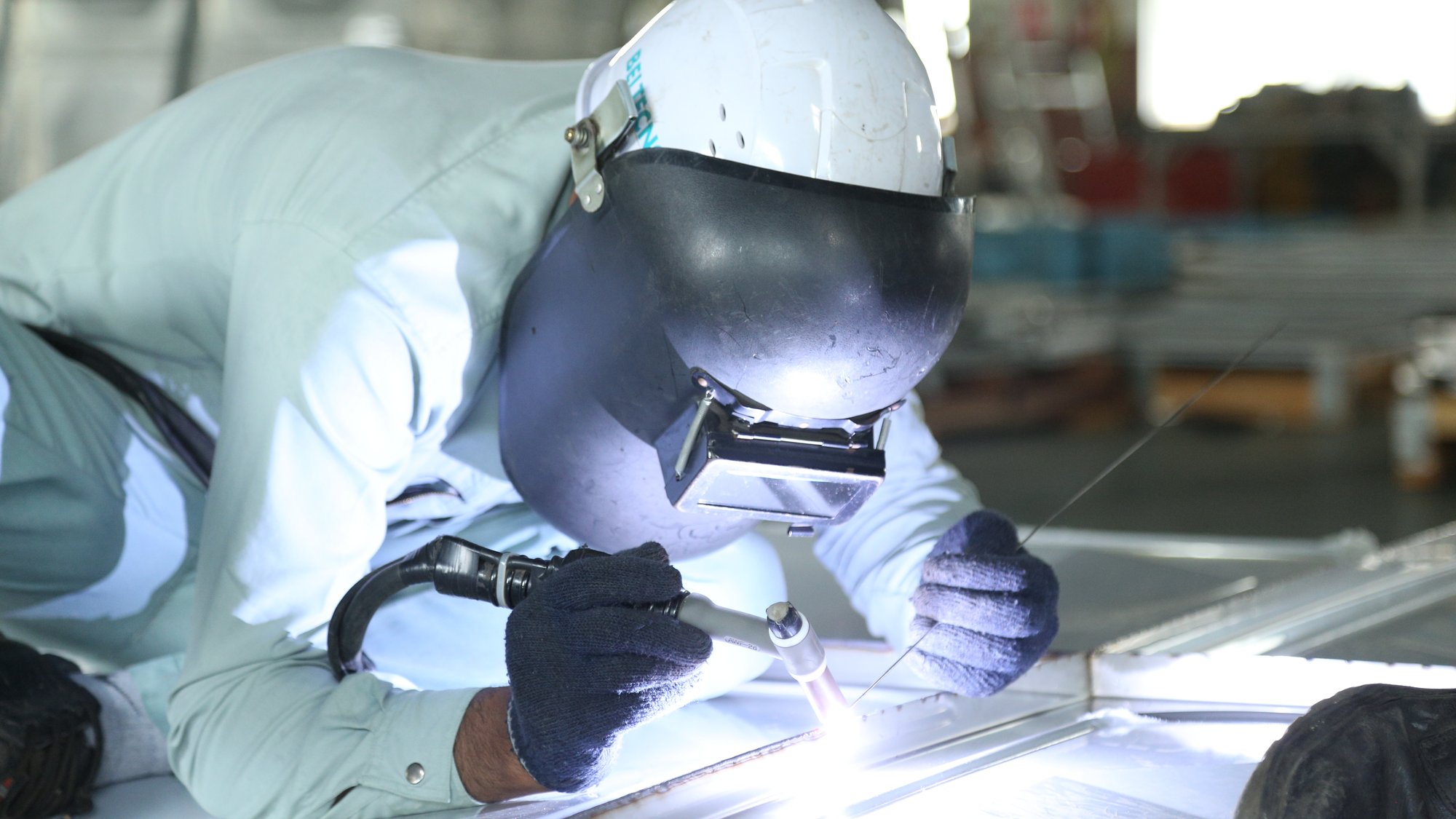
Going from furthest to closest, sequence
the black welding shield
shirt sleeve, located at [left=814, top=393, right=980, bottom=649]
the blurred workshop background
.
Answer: the blurred workshop background, shirt sleeve, located at [left=814, top=393, right=980, bottom=649], the black welding shield

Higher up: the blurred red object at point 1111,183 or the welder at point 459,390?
the blurred red object at point 1111,183

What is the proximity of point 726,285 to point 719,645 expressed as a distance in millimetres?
403

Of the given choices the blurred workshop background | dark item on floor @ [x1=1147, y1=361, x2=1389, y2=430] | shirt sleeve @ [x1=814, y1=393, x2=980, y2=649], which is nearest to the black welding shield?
shirt sleeve @ [x1=814, y1=393, x2=980, y2=649]

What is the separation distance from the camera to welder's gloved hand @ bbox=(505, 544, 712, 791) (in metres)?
0.91

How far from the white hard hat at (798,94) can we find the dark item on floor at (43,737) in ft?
2.21

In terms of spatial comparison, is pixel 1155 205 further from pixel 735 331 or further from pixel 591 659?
pixel 591 659

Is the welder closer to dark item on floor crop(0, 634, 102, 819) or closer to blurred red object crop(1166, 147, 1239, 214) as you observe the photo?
dark item on floor crop(0, 634, 102, 819)

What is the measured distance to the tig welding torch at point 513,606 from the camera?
0.93 metres

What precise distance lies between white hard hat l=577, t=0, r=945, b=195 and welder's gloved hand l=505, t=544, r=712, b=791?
33 centimetres

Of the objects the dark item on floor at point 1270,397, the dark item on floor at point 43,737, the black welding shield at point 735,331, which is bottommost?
the dark item on floor at point 43,737

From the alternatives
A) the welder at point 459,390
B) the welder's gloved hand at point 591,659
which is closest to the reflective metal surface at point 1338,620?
the welder at point 459,390

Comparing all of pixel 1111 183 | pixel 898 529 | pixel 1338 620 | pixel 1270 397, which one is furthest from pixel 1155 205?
pixel 898 529

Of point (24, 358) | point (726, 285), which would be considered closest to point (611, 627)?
point (726, 285)

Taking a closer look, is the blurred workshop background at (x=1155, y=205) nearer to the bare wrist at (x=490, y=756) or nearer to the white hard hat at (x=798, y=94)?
the white hard hat at (x=798, y=94)
